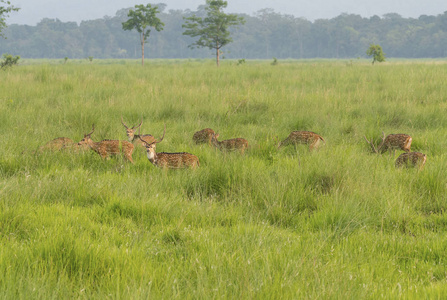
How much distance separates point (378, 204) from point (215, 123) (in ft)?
16.8

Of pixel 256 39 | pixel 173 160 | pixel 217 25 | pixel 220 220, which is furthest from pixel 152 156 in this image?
pixel 256 39

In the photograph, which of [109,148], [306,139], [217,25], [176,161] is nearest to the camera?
[176,161]

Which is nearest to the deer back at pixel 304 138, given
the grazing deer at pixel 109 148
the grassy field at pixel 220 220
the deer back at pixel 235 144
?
the grassy field at pixel 220 220

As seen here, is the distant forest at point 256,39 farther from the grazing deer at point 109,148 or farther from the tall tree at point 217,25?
the grazing deer at point 109,148

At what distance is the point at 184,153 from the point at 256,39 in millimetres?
126270

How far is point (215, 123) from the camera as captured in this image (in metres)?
9.05

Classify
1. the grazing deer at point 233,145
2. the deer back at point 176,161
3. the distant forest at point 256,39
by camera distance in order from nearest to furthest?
the deer back at point 176,161, the grazing deer at point 233,145, the distant forest at point 256,39

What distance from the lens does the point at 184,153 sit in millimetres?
5828

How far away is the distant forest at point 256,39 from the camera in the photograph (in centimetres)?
10700

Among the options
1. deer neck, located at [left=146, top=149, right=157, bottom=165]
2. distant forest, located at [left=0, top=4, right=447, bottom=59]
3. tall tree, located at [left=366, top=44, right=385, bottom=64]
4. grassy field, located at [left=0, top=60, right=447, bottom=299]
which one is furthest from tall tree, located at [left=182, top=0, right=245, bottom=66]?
distant forest, located at [left=0, top=4, right=447, bottom=59]

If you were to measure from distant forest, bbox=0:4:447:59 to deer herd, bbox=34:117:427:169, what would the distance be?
355ft

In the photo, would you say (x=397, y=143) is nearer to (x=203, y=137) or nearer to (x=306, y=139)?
(x=306, y=139)

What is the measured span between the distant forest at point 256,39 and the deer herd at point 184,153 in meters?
108

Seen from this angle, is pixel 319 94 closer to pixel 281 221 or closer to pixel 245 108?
pixel 245 108
